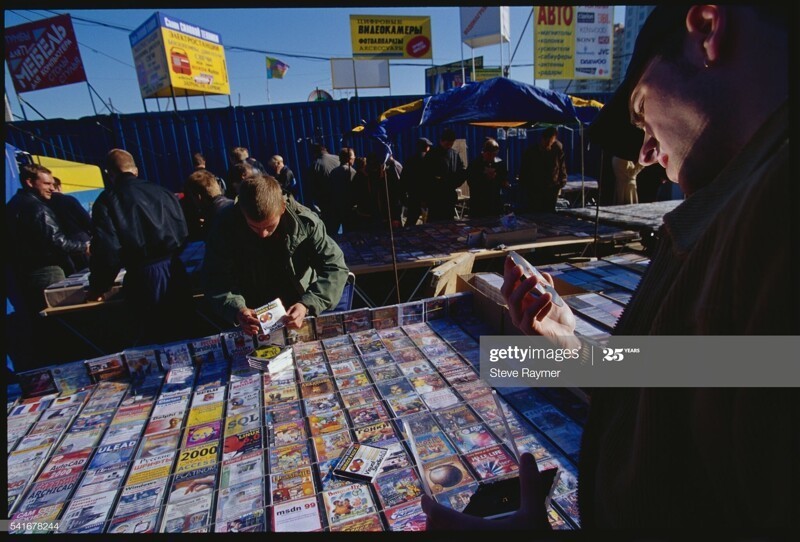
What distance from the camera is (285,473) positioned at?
1219mm

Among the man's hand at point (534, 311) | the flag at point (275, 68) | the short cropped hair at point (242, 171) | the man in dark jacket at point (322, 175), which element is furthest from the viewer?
the flag at point (275, 68)

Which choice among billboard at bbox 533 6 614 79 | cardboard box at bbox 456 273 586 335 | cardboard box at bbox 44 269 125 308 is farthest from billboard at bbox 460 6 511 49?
cardboard box at bbox 44 269 125 308

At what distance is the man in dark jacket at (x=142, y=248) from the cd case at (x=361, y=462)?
265cm

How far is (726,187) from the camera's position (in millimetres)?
520

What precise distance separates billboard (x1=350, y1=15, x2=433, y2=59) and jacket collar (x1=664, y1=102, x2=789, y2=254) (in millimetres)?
6559

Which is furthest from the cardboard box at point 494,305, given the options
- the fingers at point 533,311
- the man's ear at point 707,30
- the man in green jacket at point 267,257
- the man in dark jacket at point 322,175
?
the man in dark jacket at point 322,175

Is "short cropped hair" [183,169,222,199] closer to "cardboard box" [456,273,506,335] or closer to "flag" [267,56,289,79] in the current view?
"cardboard box" [456,273,506,335]

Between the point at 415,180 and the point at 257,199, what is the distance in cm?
400

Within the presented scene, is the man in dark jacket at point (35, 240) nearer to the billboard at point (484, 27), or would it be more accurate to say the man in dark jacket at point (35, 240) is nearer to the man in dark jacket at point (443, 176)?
the man in dark jacket at point (443, 176)

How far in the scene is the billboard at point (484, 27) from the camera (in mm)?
8211

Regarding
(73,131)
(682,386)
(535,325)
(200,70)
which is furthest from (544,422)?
(73,131)

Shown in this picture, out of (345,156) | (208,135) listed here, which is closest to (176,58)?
(208,135)

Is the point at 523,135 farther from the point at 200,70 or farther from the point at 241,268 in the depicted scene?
the point at 241,268

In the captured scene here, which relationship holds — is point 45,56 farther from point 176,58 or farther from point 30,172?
point 30,172
